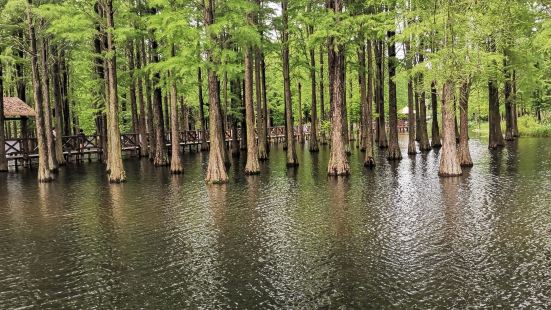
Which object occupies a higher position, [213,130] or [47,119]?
[47,119]

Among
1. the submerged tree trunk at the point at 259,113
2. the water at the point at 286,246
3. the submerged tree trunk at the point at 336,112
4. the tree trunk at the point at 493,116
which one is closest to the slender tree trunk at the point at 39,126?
the water at the point at 286,246

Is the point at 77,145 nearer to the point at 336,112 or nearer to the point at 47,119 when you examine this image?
the point at 47,119

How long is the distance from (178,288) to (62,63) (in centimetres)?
3919

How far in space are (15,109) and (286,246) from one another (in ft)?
98.6

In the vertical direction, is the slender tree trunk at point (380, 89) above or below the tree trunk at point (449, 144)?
above

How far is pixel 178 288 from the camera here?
866cm

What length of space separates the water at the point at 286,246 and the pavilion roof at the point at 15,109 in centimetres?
1492

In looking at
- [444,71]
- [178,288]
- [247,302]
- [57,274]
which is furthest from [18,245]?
[444,71]

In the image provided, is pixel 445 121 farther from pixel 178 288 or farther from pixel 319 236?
pixel 178 288

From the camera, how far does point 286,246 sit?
36.5 ft

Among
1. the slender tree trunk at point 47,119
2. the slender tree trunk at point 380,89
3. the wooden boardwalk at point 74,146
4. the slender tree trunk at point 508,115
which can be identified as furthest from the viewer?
the slender tree trunk at point 508,115

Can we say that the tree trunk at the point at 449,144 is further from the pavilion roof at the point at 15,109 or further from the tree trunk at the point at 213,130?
the pavilion roof at the point at 15,109

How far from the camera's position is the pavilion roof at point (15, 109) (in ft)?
111

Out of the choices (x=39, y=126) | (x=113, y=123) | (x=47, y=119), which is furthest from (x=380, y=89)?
(x=47, y=119)
